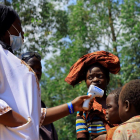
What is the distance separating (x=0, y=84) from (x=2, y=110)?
197 millimetres

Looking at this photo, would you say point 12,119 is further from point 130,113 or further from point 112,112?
point 112,112

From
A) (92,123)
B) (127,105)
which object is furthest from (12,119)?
(92,123)

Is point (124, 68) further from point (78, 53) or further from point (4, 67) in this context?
point (4, 67)

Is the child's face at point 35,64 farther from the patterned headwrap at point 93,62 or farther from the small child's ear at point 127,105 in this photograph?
the small child's ear at point 127,105

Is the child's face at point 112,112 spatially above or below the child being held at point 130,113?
below

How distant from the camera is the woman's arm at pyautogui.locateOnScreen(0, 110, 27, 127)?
182 cm

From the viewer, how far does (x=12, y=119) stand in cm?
183

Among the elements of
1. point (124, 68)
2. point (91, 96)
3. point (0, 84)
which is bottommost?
point (124, 68)

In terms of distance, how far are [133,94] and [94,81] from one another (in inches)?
46.5

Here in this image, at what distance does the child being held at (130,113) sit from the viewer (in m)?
1.96

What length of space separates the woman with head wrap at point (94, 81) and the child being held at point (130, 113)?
90 centimetres

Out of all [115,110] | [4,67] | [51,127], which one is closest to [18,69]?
[4,67]

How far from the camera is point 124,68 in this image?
1264 centimetres

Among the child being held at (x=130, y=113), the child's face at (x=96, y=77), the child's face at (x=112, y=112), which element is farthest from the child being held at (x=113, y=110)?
the child being held at (x=130, y=113)
